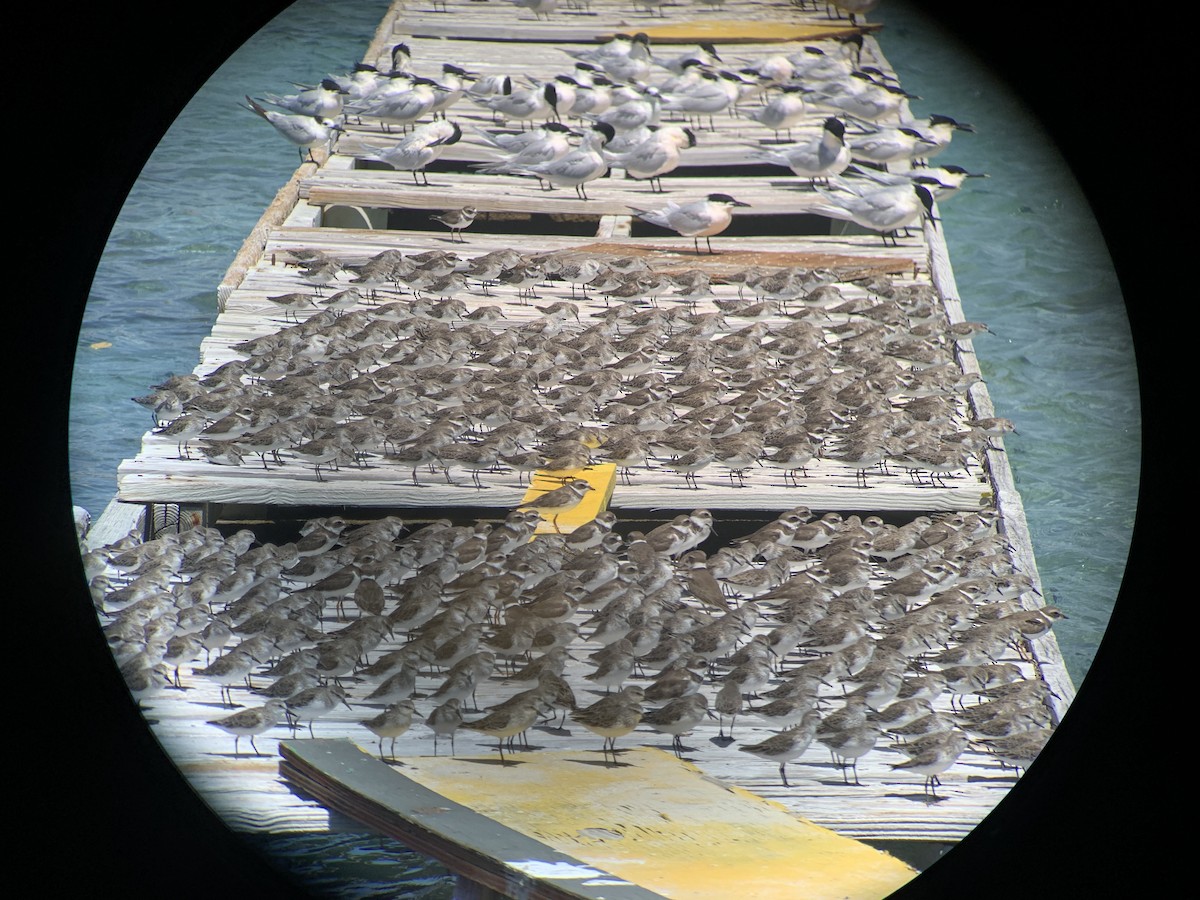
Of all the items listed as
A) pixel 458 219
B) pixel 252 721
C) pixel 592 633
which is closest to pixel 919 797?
pixel 592 633

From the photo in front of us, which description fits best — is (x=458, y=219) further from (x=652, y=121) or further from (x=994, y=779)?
(x=994, y=779)

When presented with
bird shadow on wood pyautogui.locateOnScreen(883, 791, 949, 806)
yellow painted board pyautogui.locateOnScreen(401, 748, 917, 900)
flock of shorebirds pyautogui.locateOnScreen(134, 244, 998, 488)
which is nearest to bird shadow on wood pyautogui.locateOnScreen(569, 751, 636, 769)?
yellow painted board pyautogui.locateOnScreen(401, 748, 917, 900)

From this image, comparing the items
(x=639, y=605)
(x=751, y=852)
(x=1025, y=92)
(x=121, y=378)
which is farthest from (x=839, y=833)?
(x=121, y=378)

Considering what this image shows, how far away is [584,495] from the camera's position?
3.00m

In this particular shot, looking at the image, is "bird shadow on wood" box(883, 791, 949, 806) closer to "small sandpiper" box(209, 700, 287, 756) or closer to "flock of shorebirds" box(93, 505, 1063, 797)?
"flock of shorebirds" box(93, 505, 1063, 797)

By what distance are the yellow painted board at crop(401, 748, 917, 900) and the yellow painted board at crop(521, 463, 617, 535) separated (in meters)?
0.59

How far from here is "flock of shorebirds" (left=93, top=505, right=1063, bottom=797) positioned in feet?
8.48

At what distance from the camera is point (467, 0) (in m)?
3.73

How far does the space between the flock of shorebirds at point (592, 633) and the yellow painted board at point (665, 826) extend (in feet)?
0.24

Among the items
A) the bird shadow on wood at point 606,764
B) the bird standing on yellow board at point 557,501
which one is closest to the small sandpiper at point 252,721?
the bird shadow on wood at point 606,764

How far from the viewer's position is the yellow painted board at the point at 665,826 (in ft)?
7.66

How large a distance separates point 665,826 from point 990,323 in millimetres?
2717

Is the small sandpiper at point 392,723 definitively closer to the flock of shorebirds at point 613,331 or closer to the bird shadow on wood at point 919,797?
the flock of shorebirds at point 613,331

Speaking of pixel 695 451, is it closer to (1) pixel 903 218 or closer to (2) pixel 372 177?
(1) pixel 903 218
